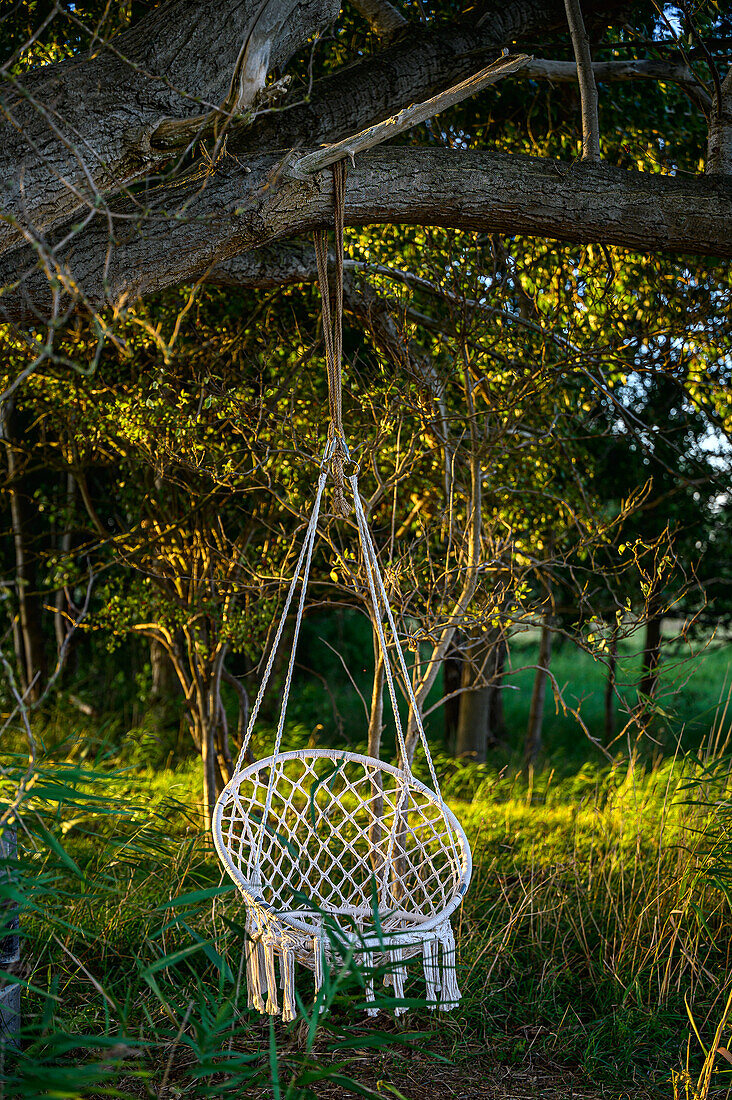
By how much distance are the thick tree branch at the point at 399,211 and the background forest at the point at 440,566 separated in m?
0.21

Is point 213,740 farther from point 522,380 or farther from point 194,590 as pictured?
point 522,380

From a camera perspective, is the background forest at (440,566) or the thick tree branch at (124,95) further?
the background forest at (440,566)

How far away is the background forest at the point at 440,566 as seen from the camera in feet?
6.72

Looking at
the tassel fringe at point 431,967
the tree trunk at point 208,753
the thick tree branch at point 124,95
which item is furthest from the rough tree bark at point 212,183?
the tree trunk at point 208,753

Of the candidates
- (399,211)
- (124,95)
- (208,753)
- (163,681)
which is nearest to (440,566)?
(399,211)

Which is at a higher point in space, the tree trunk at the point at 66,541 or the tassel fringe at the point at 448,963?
the tree trunk at the point at 66,541

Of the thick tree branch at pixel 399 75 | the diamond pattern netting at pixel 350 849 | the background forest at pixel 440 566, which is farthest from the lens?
the thick tree branch at pixel 399 75

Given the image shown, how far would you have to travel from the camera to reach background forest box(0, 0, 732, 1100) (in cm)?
205

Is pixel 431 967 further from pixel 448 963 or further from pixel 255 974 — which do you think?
pixel 255 974

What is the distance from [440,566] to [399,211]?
1.18 m

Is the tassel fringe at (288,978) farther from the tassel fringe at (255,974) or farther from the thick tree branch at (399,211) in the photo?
the thick tree branch at (399,211)

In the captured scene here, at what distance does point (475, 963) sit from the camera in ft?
7.41

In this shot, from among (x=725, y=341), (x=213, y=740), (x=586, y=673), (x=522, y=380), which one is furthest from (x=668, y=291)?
(x=586, y=673)

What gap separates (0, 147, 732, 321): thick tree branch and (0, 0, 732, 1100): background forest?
21 cm
